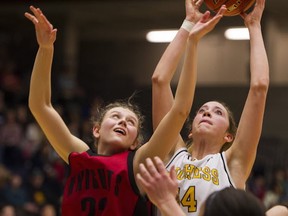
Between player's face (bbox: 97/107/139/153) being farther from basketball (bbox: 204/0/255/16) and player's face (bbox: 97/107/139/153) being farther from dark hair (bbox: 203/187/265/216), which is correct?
dark hair (bbox: 203/187/265/216)

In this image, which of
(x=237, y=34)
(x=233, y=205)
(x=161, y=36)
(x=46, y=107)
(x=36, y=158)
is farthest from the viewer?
(x=161, y=36)

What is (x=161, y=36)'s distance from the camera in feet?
49.0

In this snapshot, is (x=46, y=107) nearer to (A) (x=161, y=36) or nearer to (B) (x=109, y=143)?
(B) (x=109, y=143)

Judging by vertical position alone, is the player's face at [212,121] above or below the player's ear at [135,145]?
above

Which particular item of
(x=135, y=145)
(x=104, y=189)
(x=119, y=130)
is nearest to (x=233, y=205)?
(x=104, y=189)

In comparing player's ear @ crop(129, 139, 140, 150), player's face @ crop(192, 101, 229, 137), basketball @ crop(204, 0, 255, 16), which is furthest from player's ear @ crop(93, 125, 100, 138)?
basketball @ crop(204, 0, 255, 16)

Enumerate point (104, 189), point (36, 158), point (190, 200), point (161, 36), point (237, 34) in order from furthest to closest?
point (161, 36), point (237, 34), point (36, 158), point (190, 200), point (104, 189)

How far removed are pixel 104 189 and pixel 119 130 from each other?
1.18 ft

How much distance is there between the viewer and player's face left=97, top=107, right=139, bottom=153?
3.83 m

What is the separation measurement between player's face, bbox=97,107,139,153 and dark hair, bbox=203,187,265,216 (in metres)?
1.48

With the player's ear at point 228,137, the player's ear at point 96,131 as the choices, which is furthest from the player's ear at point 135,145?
the player's ear at point 228,137

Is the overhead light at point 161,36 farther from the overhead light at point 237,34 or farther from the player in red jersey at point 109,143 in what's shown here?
the player in red jersey at point 109,143

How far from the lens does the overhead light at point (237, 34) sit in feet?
46.7

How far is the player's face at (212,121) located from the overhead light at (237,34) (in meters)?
10.3
